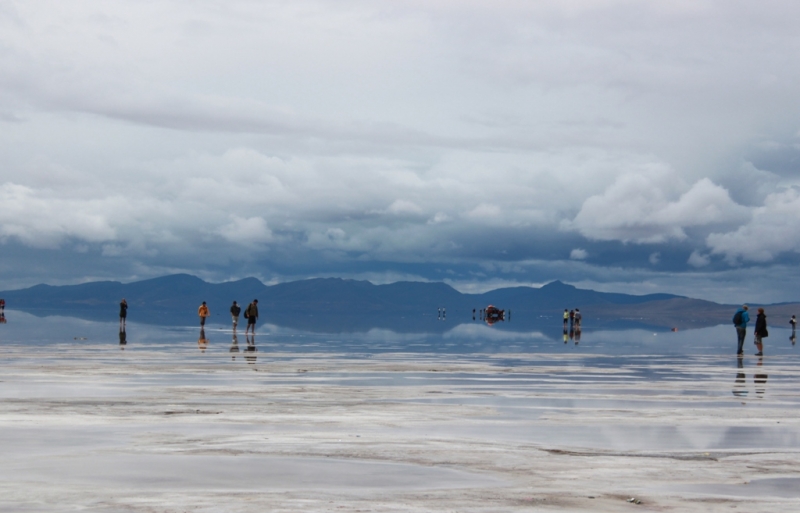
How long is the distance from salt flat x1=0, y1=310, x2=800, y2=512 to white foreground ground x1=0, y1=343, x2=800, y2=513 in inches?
1.8

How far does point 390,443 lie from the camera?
1612 centimetres

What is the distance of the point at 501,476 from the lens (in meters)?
13.2

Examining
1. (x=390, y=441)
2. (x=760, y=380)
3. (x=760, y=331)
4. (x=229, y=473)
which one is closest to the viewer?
(x=229, y=473)

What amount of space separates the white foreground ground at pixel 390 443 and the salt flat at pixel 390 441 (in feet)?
0.15

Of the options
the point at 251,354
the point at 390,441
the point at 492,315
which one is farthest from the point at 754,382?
the point at 492,315

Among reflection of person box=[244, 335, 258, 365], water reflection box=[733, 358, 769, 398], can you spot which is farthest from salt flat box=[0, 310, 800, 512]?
reflection of person box=[244, 335, 258, 365]

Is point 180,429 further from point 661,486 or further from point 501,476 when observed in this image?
point 661,486

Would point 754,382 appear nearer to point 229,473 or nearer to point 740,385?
point 740,385

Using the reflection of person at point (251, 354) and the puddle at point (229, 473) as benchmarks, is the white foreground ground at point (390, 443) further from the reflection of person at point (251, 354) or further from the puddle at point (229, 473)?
the reflection of person at point (251, 354)

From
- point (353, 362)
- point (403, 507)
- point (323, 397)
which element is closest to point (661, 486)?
point (403, 507)

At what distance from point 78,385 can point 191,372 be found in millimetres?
6485

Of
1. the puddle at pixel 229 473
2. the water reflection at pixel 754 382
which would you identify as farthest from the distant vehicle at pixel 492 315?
the puddle at pixel 229 473

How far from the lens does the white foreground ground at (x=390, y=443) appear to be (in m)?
11.6

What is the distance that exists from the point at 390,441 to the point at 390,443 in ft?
0.82
